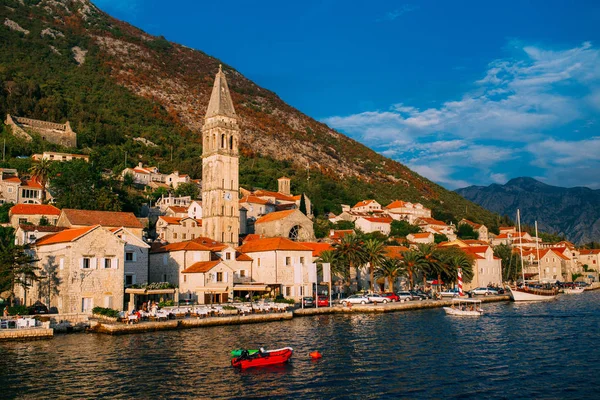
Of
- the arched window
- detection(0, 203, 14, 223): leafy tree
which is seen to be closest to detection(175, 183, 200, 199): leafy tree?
the arched window

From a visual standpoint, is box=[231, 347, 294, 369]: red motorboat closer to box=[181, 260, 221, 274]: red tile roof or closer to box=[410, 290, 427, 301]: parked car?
box=[181, 260, 221, 274]: red tile roof

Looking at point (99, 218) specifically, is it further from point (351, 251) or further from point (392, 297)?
point (392, 297)

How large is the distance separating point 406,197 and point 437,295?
10543 centimetres

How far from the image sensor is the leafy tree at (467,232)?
427ft

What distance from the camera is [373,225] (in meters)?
113

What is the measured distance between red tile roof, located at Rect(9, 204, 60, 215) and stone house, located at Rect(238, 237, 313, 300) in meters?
28.9

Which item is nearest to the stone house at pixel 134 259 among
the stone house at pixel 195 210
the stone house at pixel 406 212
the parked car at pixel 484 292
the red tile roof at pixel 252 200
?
the stone house at pixel 195 210

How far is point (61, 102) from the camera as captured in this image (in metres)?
139

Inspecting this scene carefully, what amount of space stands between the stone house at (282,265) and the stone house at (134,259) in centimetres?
1418

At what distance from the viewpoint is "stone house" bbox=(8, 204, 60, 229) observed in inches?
2847

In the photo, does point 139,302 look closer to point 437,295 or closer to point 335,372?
point 335,372

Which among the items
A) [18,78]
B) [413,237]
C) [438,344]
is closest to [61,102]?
[18,78]

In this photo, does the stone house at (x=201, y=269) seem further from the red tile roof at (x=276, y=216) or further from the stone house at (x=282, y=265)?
the red tile roof at (x=276, y=216)

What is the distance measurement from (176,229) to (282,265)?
2600 centimetres
